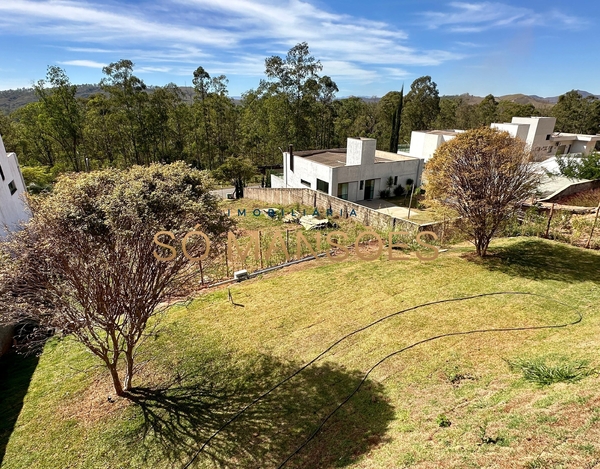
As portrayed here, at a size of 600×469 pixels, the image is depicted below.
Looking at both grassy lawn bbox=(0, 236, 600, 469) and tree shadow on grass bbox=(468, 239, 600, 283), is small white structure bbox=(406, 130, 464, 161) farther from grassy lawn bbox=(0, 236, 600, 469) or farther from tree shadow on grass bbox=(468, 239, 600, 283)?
grassy lawn bbox=(0, 236, 600, 469)

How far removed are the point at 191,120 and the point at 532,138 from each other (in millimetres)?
37206

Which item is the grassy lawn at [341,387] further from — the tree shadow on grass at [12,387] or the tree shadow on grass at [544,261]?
the tree shadow on grass at [544,261]

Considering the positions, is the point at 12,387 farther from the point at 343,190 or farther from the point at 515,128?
the point at 515,128

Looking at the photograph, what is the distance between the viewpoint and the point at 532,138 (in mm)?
32688

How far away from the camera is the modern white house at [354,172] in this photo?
23.2 meters

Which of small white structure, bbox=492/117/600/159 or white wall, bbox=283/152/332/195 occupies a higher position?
small white structure, bbox=492/117/600/159

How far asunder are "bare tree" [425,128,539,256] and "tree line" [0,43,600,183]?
25.9 meters

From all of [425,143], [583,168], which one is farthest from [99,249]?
[425,143]

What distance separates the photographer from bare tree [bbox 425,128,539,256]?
11672mm

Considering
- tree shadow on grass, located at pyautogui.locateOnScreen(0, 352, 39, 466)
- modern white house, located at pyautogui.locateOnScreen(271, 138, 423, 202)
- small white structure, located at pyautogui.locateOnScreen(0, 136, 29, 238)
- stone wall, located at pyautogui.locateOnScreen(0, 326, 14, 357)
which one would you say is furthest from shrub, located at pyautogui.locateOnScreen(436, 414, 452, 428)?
modern white house, located at pyautogui.locateOnScreen(271, 138, 423, 202)

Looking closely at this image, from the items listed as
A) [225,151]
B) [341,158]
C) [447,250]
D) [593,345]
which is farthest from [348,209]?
[225,151]

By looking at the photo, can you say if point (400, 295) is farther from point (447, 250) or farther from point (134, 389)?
point (134, 389)

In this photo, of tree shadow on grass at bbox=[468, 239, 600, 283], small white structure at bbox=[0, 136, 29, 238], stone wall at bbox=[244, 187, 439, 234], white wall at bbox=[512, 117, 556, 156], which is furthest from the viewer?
white wall at bbox=[512, 117, 556, 156]

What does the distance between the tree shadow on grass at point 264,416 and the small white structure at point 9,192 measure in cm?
1015
